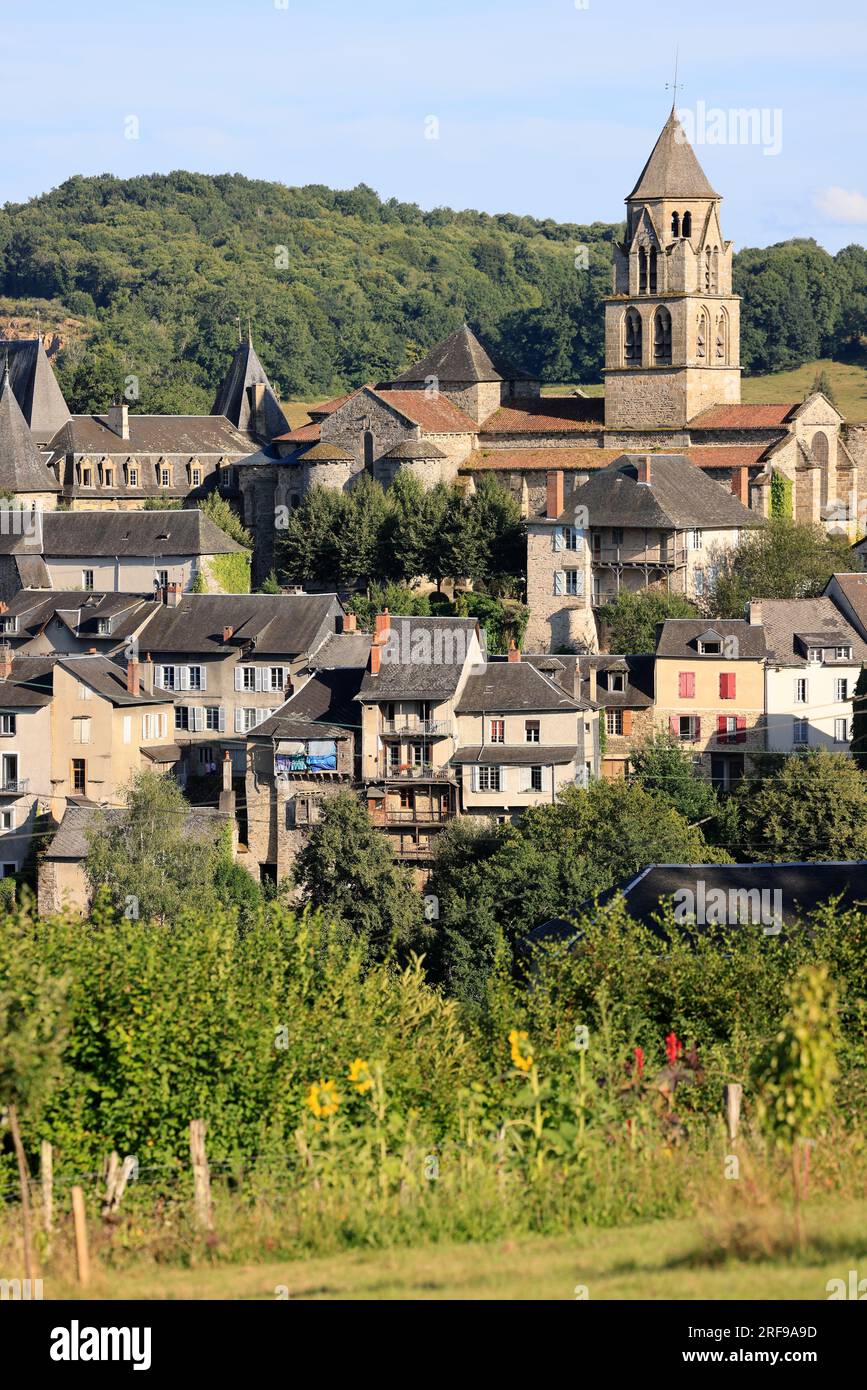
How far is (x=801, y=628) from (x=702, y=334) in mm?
16805

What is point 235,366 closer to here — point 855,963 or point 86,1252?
point 855,963

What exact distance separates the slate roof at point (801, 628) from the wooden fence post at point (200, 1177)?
34.2 metres

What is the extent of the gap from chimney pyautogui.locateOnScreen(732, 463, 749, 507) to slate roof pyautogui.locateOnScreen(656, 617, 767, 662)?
384 inches

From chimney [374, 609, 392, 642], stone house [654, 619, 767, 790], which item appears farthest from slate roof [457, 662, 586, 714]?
stone house [654, 619, 767, 790]

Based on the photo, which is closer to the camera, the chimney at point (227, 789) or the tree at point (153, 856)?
the tree at point (153, 856)

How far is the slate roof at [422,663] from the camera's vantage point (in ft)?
148

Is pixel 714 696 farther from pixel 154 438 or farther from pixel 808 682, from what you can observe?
pixel 154 438

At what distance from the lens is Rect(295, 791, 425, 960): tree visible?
40.0 metres

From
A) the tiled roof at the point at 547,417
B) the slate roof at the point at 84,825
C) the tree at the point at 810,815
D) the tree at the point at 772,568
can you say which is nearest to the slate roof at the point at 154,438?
the tiled roof at the point at 547,417

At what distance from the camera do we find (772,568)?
53969 millimetres

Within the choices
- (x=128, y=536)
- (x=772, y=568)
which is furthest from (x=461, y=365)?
(x=772, y=568)

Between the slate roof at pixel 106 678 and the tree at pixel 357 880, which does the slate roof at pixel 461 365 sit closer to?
the slate roof at pixel 106 678

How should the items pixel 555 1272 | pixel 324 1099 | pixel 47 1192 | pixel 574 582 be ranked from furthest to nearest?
1. pixel 574 582
2. pixel 324 1099
3. pixel 47 1192
4. pixel 555 1272
